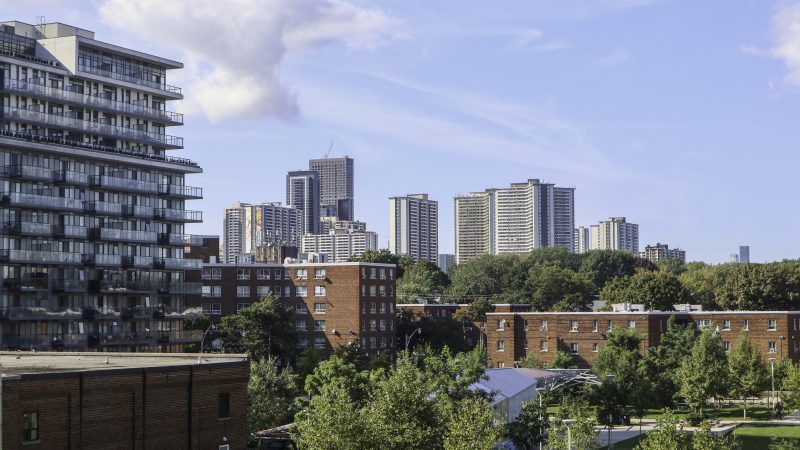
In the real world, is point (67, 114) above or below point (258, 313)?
above

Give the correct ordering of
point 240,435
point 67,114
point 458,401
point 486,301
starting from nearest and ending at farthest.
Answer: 1. point 240,435
2. point 458,401
3. point 67,114
4. point 486,301

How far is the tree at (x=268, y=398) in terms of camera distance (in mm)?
65438

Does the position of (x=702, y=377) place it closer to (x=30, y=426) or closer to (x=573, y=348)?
(x=573, y=348)

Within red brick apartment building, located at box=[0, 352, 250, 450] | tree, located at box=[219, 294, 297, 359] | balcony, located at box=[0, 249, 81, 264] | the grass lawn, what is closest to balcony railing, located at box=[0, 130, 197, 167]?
balcony, located at box=[0, 249, 81, 264]

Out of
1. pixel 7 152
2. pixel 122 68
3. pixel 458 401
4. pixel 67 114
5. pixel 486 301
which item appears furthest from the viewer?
pixel 486 301

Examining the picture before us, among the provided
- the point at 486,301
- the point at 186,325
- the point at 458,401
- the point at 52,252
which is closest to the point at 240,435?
the point at 458,401

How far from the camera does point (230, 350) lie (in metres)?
112

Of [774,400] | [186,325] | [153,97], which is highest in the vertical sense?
[153,97]

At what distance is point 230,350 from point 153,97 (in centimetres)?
2633

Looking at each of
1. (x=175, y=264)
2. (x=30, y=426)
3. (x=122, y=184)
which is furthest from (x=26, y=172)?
(x=30, y=426)

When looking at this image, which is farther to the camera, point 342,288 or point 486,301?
point 486,301

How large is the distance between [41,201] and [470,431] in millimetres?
61862

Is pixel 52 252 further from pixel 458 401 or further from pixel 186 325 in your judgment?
pixel 458 401

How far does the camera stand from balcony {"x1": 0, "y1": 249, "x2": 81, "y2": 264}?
93125 millimetres
